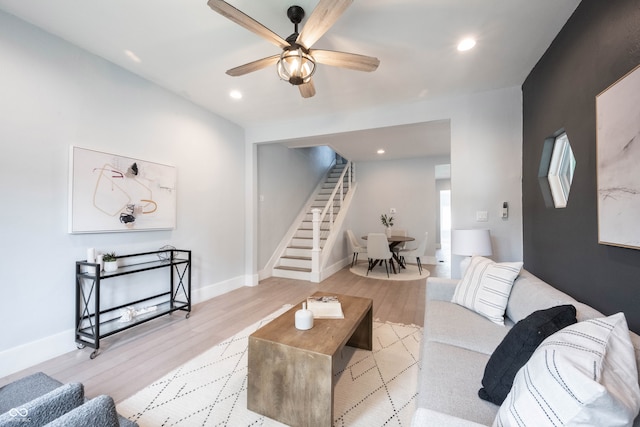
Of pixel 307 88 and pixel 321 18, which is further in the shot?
pixel 307 88

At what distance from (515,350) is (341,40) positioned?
93.3 inches

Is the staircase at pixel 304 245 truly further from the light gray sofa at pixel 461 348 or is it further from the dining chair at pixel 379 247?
the light gray sofa at pixel 461 348

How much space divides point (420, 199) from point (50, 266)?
6483 mm

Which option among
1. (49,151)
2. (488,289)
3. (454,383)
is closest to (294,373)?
(454,383)

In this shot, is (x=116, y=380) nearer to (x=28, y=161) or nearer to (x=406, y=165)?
(x=28, y=161)

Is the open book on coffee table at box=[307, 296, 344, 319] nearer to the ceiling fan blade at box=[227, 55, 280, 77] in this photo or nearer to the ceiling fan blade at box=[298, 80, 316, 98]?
the ceiling fan blade at box=[298, 80, 316, 98]

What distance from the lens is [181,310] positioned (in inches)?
130

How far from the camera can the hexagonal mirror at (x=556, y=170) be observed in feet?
7.17

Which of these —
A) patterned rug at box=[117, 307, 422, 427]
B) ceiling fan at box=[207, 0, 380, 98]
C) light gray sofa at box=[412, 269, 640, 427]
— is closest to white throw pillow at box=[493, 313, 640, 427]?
light gray sofa at box=[412, 269, 640, 427]

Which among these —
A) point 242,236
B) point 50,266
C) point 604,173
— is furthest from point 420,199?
point 50,266

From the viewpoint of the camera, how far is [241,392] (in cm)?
181

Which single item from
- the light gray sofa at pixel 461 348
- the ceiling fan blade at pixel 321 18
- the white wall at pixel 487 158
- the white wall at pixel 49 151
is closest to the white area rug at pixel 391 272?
the white wall at pixel 487 158

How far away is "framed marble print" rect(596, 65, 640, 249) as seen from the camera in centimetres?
131

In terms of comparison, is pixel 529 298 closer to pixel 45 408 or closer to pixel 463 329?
pixel 463 329
